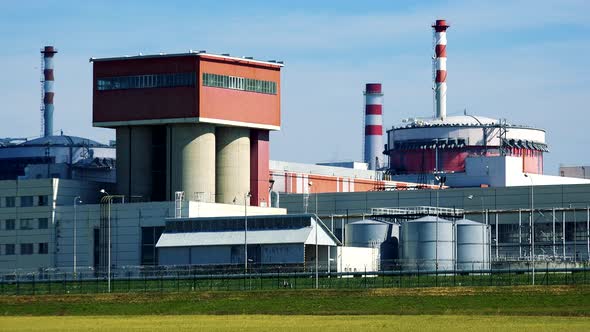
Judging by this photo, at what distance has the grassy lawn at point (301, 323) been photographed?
Answer: 79938mm

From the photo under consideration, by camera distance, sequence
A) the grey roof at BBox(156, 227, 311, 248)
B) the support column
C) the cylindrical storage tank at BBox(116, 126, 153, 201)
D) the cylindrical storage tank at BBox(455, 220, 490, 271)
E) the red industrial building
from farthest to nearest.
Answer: the support column, the cylindrical storage tank at BBox(116, 126, 153, 201), the red industrial building, the cylindrical storage tank at BBox(455, 220, 490, 271), the grey roof at BBox(156, 227, 311, 248)

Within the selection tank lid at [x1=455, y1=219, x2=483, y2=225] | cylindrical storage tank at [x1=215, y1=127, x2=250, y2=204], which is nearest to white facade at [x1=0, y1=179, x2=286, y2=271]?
cylindrical storage tank at [x1=215, y1=127, x2=250, y2=204]

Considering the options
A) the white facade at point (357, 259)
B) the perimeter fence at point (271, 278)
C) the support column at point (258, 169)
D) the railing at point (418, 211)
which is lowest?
the perimeter fence at point (271, 278)

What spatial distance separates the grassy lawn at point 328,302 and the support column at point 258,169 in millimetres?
38349

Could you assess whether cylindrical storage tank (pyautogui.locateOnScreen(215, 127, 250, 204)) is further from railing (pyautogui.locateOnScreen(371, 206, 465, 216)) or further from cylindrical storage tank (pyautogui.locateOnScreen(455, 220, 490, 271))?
cylindrical storage tank (pyautogui.locateOnScreen(455, 220, 490, 271))

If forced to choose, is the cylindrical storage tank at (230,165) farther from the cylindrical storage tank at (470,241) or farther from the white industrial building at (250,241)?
the cylindrical storage tank at (470,241)

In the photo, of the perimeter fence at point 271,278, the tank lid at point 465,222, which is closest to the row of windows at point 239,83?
the perimeter fence at point 271,278

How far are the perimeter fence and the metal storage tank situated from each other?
7.58 feet

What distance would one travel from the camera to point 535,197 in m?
150

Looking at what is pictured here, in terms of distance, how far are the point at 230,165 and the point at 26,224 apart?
64.8 feet

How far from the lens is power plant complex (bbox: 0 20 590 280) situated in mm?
139250

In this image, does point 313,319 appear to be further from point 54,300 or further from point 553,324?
point 54,300

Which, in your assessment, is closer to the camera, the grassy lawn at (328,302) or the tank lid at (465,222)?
the grassy lawn at (328,302)

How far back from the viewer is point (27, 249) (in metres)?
147
